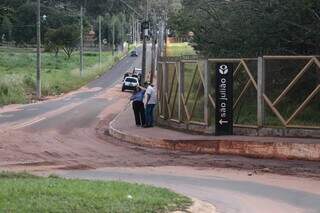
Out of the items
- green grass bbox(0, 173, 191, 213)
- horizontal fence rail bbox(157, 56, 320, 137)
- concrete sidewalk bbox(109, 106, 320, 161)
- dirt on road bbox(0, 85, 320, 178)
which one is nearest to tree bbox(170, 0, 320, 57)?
horizontal fence rail bbox(157, 56, 320, 137)

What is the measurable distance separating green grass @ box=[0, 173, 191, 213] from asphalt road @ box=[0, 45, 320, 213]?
3.82ft

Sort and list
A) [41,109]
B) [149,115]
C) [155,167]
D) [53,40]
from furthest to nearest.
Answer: [53,40]
[41,109]
[149,115]
[155,167]

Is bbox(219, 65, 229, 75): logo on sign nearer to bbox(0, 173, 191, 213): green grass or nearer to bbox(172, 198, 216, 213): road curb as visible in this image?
bbox(0, 173, 191, 213): green grass

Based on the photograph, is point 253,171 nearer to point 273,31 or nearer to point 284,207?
point 284,207

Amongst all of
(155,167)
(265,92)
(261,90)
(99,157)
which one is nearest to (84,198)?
(155,167)

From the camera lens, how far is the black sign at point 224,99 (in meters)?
19.7

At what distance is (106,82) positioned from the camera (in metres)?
75.8

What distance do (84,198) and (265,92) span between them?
11.6 metres

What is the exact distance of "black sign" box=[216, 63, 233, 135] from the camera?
1966 centimetres

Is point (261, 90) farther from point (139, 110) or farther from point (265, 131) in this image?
point (139, 110)

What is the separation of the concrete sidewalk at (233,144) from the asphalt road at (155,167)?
1.76 ft

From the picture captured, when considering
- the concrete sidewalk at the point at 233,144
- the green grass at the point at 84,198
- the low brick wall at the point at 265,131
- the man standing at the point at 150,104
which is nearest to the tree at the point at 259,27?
the man standing at the point at 150,104

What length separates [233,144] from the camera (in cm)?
1794

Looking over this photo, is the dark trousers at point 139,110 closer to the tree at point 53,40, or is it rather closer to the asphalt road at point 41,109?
the asphalt road at point 41,109
